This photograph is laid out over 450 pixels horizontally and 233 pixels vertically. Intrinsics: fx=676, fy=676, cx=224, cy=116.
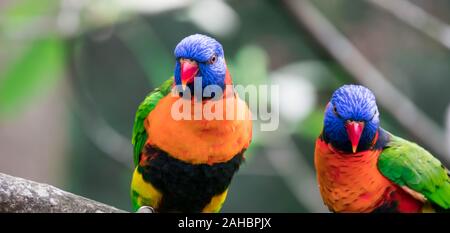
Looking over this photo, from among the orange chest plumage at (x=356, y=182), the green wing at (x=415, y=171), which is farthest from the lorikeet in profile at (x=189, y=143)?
the green wing at (x=415, y=171)

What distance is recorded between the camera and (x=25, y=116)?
126 inches

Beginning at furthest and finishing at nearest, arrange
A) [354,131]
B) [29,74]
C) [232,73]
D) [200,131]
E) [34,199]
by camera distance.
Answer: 1. [232,73]
2. [29,74]
3. [200,131]
4. [354,131]
5. [34,199]

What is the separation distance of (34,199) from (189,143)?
0.55m

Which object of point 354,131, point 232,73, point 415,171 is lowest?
point 415,171

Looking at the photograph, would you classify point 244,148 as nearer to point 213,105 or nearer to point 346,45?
point 213,105

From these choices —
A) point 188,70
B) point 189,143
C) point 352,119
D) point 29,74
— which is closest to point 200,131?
point 189,143

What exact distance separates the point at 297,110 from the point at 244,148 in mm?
543

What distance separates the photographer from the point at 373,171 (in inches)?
74.8

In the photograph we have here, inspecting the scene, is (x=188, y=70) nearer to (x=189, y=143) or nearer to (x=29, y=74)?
(x=189, y=143)

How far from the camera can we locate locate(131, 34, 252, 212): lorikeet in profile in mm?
1910

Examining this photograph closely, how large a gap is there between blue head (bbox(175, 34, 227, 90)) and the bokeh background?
17.8 inches

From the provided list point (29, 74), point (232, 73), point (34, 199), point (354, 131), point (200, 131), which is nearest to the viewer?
point (34, 199)

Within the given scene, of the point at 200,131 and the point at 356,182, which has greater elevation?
the point at 200,131

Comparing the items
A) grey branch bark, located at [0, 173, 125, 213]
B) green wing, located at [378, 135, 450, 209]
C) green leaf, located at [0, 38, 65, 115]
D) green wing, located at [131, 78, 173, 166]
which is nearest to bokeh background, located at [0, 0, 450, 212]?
green leaf, located at [0, 38, 65, 115]
